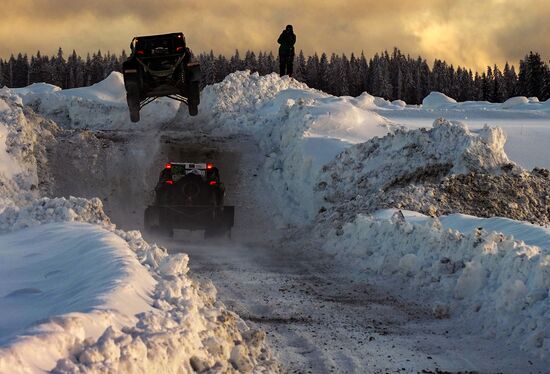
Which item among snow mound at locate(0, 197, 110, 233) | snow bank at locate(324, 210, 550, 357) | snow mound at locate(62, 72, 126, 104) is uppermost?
snow mound at locate(62, 72, 126, 104)

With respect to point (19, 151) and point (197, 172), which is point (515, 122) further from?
point (19, 151)

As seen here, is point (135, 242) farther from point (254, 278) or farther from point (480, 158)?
point (480, 158)

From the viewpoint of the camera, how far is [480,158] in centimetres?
2069

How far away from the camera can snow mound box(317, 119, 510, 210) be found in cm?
2056

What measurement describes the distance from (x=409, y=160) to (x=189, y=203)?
687 cm

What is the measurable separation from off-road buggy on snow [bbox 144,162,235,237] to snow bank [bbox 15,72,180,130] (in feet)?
52.7

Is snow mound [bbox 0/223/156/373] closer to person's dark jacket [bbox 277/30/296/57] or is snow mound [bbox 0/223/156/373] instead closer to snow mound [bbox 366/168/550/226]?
snow mound [bbox 366/168/550/226]

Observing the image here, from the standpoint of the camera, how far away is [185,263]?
9.03 m

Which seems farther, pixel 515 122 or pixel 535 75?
pixel 535 75

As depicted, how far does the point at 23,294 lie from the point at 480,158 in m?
16.0

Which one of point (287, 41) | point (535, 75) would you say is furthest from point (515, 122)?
point (535, 75)

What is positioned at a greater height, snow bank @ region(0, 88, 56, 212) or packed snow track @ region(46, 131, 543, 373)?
snow bank @ region(0, 88, 56, 212)

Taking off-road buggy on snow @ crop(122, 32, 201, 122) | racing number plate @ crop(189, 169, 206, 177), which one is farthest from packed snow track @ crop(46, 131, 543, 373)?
off-road buggy on snow @ crop(122, 32, 201, 122)

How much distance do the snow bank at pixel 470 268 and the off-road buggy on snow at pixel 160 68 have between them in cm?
853
